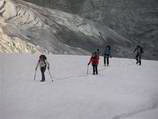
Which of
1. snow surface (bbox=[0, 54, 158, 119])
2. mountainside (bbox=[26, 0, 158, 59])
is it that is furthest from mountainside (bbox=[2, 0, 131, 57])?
snow surface (bbox=[0, 54, 158, 119])

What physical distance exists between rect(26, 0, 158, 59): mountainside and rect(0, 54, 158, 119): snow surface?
90663 mm

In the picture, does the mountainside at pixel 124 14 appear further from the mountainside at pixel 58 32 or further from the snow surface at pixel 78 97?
the snow surface at pixel 78 97

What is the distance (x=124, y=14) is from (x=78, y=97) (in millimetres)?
103385

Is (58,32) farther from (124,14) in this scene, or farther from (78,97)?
(78,97)

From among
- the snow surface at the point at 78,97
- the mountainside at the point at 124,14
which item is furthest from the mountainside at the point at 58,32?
the snow surface at the point at 78,97

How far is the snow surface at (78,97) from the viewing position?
13.2 meters

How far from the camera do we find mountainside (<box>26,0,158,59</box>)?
11369 centimetres

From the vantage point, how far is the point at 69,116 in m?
12.8

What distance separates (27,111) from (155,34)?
102 m

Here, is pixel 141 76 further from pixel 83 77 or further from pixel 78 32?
pixel 78 32

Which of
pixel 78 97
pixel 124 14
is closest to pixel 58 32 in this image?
pixel 124 14

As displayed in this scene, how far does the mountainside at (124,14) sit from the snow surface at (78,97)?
297 ft

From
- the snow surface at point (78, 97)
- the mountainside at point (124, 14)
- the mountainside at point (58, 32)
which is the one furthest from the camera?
the mountainside at point (124, 14)

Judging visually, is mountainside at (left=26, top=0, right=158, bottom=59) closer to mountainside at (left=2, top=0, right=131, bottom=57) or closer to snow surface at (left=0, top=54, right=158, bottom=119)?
mountainside at (left=2, top=0, right=131, bottom=57)
